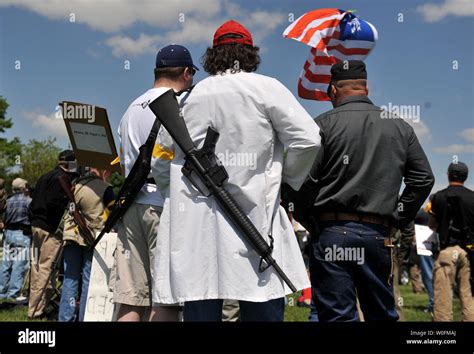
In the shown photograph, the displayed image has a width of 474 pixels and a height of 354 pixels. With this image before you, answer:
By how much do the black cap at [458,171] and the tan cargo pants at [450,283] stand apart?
84 cm

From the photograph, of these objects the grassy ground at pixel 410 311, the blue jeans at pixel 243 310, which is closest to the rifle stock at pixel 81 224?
the grassy ground at pixel 410 311

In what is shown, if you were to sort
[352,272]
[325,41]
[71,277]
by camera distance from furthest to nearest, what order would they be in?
[325,41]
[71,277]
[352,272]

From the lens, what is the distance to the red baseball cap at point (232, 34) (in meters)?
3.89

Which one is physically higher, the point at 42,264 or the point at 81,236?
the point at 81,236

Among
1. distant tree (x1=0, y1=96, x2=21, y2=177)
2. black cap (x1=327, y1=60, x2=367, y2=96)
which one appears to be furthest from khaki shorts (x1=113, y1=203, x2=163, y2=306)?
distant tree (x1=0, y1=96, x2=21, y2=177)

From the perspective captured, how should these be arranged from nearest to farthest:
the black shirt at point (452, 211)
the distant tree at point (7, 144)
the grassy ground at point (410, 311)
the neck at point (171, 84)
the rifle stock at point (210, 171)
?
the rifle stock at point (210, 171)
the neck at point (171, 84)
the black shirt at point (452, 211)
the grassy ground at point (410, 311)
the distant tree at point (7, 144)

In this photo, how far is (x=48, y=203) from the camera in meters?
8.51

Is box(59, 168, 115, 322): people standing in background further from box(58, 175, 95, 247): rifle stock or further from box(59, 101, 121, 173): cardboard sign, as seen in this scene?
box(59, 101, 121, 173): cardboard sign

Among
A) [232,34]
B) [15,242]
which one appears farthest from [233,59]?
[15,242]

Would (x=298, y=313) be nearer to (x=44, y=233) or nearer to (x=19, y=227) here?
(x=44, y=233)

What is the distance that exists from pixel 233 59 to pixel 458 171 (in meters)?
4.71

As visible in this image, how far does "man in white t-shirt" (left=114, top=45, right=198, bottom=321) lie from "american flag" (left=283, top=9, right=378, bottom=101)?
3.78 m

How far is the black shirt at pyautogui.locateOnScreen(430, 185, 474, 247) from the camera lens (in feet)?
25.0

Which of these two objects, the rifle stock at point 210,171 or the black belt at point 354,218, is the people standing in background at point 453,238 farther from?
the rifle stock at point 210,171
